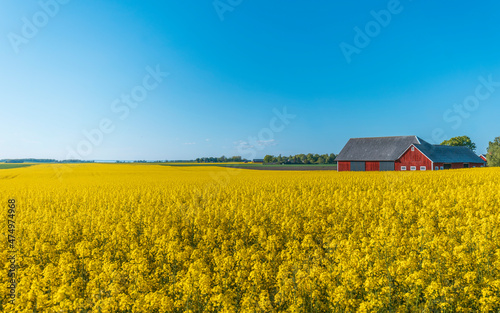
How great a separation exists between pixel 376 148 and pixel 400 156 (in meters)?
5.19

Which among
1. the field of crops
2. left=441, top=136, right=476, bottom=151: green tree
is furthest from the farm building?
left=441, top=136, right=476, bottom=151: green tree

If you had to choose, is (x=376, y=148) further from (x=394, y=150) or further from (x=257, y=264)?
(x=257, y=264)

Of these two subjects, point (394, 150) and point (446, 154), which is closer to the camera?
point (446, 154)

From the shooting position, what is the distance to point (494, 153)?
70.1m

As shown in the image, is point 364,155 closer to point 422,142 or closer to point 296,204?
point 422,142

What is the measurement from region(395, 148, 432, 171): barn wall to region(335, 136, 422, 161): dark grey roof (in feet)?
3.25

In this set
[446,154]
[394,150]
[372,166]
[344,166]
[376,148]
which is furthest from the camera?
[344,166]

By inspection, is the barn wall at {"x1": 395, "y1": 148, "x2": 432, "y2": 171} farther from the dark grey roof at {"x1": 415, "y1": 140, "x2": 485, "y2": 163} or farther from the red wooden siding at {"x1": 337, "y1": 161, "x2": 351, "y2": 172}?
the red wooden siding at {"x1": 337, "y1": 161, "x2": 351, "y2": 172}

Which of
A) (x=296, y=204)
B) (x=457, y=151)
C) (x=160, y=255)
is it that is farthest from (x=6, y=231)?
(x=457, y=151)

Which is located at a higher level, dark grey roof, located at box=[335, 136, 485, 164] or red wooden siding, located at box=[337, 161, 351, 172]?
dark grey roof, located at box=[335, 136, 485, 164]

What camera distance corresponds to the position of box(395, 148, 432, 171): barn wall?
45469 millimetres

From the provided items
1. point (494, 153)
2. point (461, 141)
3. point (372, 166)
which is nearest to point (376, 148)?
point (372, 166)

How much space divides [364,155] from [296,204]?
1717 inches

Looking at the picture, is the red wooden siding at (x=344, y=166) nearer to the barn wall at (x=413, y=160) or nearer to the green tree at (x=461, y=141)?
the barn wall at (x=413, y=160)
